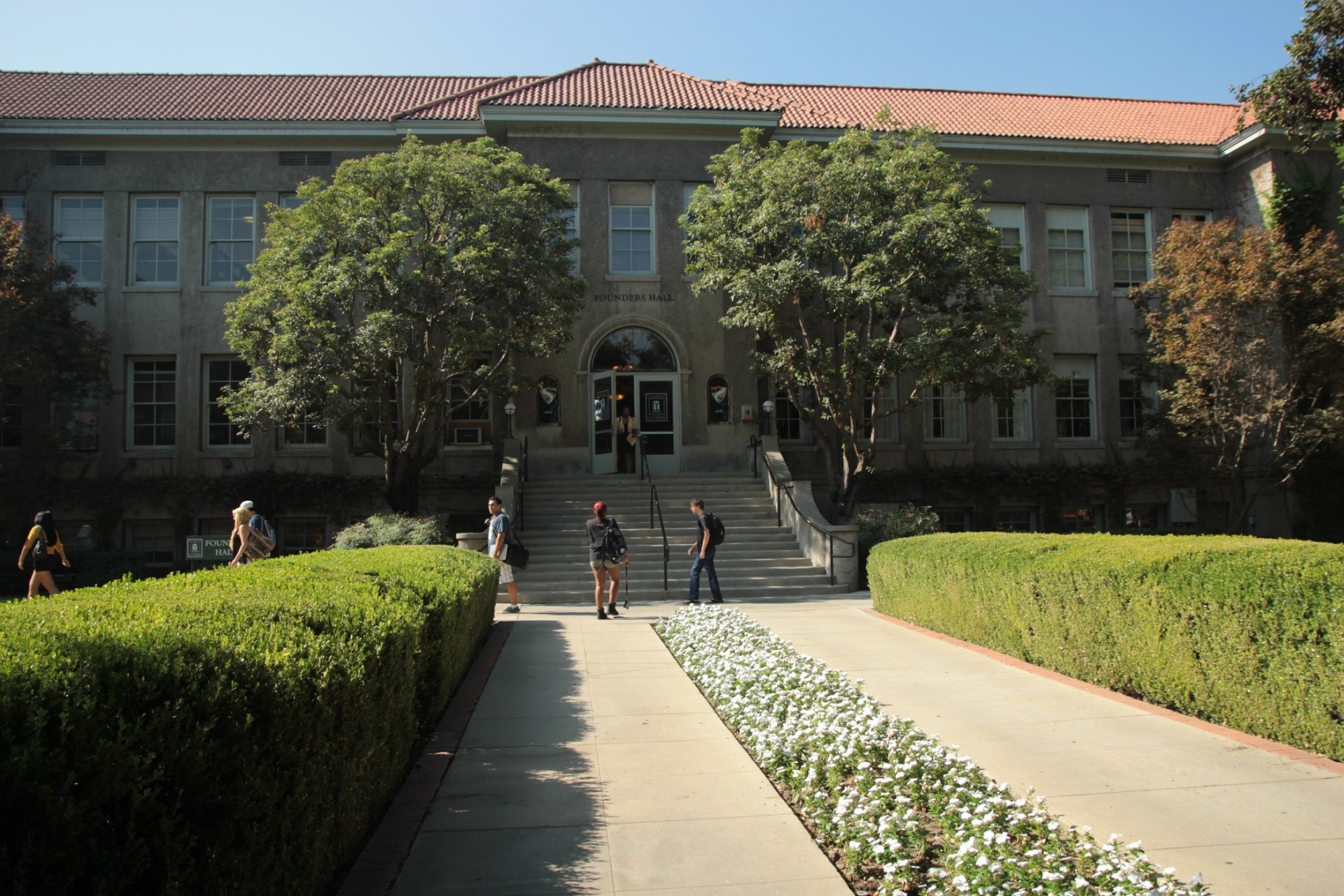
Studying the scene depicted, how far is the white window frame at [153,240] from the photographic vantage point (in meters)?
23.1

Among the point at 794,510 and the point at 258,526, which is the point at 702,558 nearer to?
the point at 794,510

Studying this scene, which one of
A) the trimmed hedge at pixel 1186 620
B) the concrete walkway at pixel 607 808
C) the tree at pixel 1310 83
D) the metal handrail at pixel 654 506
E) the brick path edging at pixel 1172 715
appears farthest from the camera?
the metal handrail at pixel 654 506

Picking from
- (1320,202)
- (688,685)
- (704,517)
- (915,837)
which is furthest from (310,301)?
(1320,202)

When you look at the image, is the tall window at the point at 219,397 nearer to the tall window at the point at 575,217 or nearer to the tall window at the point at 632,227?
the tall window at the point at 575,217

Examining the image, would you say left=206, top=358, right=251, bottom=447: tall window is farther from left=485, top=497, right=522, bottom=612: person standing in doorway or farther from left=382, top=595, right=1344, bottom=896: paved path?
left=382, top=595, right=1344, bottom=896: paved path

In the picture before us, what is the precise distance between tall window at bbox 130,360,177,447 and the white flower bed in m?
19.9

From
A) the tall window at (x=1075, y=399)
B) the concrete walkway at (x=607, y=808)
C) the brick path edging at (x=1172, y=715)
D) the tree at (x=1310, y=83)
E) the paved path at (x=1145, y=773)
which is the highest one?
the tree at (x=1310, y=83)

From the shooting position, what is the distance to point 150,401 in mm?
23016

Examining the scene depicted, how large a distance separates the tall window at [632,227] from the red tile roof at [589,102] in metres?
1.99

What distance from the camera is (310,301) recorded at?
1769 centimetres

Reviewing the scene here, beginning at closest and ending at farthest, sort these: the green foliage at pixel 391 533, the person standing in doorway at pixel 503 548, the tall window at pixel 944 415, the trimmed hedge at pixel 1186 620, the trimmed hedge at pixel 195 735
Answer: the trimmed hedge at pixel 195 735
the trimmed hedge at pixel 1186 620
the person standing in doorway at pixel 503 548
the green foliage at pixel 391 533
the tall window at pixel 944 415

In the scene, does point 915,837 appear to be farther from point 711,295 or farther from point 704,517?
point 711,295

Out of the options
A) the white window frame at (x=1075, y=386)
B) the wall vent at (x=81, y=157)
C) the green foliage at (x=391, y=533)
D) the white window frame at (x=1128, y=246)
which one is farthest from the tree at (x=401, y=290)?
the white window frame at (x=1128, y=246)

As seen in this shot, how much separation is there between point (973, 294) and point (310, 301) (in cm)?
1284
